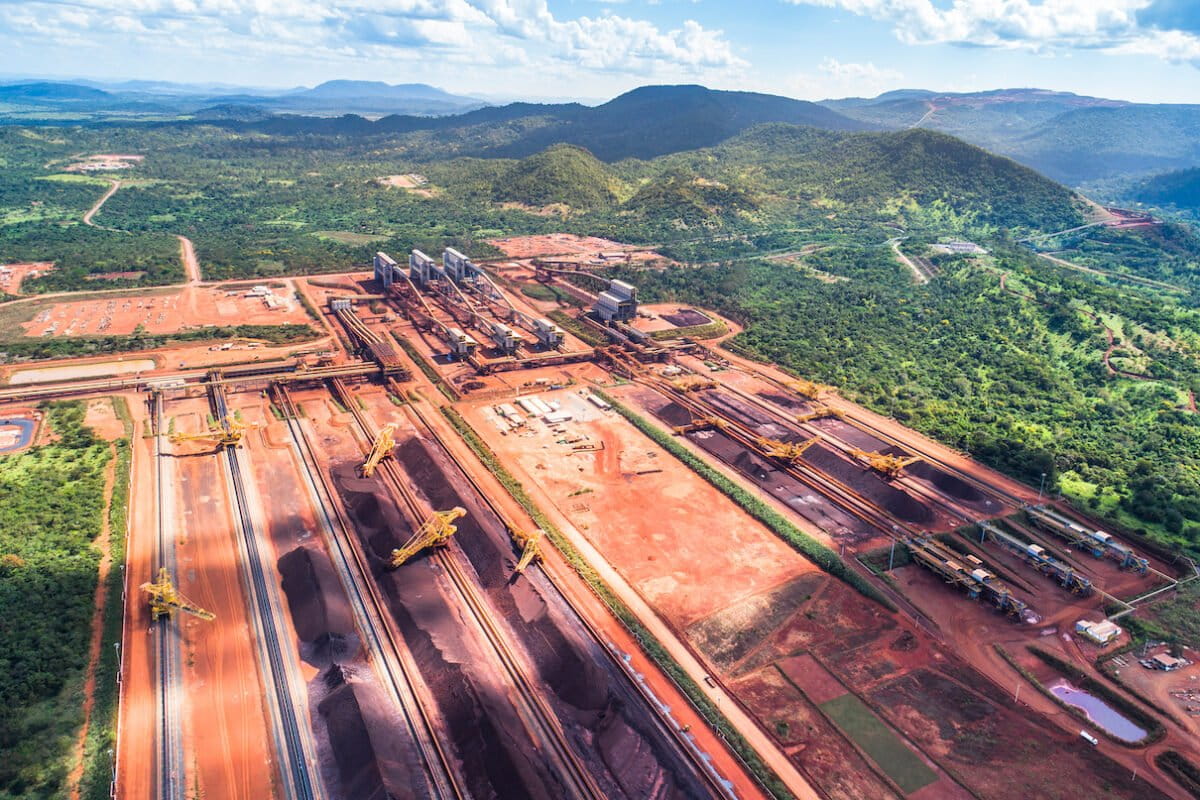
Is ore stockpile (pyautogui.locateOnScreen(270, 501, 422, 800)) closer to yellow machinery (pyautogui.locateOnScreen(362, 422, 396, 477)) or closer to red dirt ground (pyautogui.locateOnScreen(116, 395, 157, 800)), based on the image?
red dirt ground (pyautogui.locateOnScreen(116, 395, 157, 800))

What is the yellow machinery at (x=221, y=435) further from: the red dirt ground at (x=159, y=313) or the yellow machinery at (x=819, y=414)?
the yellow machinery at (x=819, y=414)

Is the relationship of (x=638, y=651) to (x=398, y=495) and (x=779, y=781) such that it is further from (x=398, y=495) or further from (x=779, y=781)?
(x=398, y=495)

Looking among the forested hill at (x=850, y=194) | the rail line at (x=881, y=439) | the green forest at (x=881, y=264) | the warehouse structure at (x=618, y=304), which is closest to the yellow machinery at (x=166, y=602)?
the rail line at (x=881, y=439)

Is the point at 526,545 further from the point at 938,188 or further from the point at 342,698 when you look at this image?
the point at 938,188

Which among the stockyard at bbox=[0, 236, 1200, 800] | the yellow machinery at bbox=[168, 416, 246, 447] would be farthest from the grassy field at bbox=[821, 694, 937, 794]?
the yellow machinery at bbox=[168, 416, 246, 447]

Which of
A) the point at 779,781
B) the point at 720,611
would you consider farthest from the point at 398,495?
the point at 779,781

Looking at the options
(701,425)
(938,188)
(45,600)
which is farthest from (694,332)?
(938,188)
